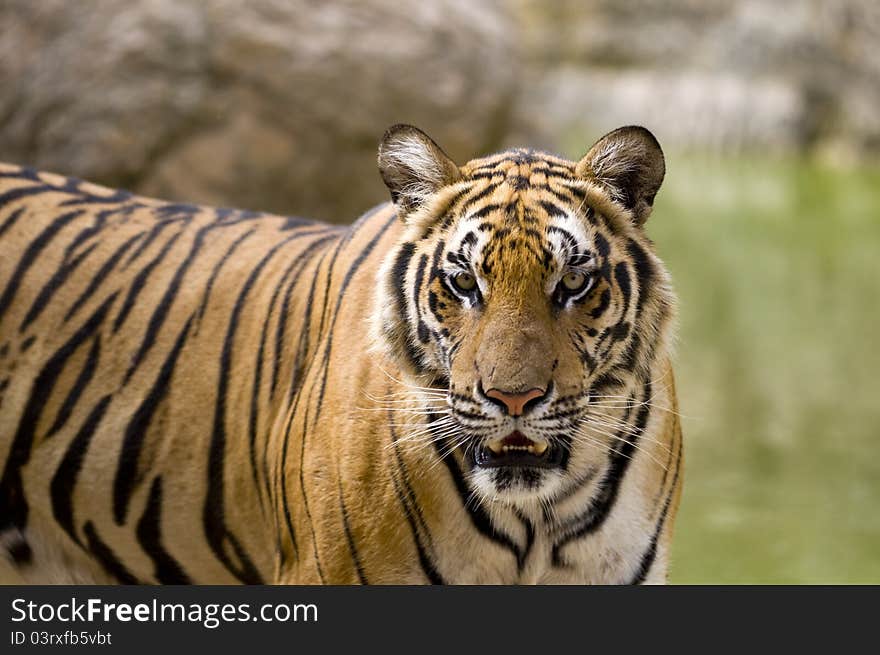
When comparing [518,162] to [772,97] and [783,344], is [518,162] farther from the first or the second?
[772,97]

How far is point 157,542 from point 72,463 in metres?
0.21

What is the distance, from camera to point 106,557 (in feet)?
8.14

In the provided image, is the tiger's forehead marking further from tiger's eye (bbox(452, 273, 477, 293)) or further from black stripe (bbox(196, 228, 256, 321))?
black stripe (bbox(196, 228, 256, 321))

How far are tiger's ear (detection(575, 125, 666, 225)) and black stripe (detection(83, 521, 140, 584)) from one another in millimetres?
1110

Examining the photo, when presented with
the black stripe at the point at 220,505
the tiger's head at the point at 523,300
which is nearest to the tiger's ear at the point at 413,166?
the tiger's head at the point at 523,300

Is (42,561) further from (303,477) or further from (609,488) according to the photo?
(609,488)

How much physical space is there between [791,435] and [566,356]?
3801 mm

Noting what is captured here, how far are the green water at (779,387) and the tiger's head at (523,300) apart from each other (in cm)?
169

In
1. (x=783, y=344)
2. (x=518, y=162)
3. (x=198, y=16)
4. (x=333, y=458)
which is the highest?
(x=198, y=16)

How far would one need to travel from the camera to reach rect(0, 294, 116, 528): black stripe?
2453 millimetres

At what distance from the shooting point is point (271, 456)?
2.29 m

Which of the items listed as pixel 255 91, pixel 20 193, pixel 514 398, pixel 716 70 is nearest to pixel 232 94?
pixel 255 91

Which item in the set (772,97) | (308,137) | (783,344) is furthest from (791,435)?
(772,97)

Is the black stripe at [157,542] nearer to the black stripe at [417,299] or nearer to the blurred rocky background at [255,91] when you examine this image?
the black stripe at [417,299]
